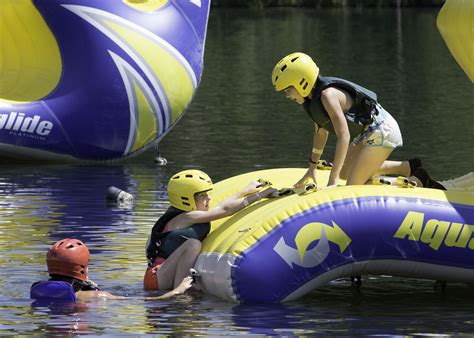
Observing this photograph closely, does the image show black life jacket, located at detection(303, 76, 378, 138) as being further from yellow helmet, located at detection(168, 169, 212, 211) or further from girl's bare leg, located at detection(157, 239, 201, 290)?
girl's bare leg, located at detection(157, 239, 201, 290)

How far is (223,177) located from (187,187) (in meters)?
7.31

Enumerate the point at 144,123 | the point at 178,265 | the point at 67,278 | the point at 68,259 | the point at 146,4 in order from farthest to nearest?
the point at 146,4
the point at 144,123
the point at 178,265
the point at 67,278
the point at 68,259

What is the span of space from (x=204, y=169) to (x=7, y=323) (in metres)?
9.43

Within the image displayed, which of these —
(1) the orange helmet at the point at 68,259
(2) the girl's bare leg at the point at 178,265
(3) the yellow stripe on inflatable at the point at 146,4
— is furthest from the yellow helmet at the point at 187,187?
(3) the yellow stripe on inflatable at the point at 146,4

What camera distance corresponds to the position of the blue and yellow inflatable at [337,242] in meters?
12.5

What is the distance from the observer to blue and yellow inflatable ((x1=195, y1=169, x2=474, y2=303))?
40.9 feet

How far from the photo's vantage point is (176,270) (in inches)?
509

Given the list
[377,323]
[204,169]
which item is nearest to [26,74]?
[204,169]

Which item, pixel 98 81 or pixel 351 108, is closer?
pixel 351 108

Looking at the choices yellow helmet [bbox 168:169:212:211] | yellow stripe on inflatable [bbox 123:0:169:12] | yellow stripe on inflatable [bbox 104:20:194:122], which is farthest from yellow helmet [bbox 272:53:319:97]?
yellow stripe on inflatable [bbox 123:0:169:12]

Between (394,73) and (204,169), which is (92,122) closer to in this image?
(204,169)

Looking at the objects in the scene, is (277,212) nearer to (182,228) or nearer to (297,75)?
(182,228)

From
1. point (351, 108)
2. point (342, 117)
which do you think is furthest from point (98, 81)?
point (342, 117)

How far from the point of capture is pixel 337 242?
12.6 metres
